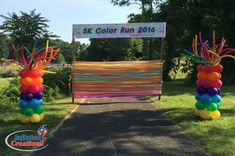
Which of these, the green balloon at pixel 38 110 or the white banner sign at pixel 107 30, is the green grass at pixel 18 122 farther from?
the white banner sign at pixel 107 30

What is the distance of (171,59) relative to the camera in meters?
31.0

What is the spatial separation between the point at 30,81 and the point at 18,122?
1.17 m

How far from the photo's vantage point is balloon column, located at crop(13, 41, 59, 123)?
925 centimetres

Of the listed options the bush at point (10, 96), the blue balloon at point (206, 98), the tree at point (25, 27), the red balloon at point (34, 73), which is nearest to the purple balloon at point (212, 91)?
the blue balloon at point (206, 98)

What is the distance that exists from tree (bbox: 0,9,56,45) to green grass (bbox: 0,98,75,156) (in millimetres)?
39302

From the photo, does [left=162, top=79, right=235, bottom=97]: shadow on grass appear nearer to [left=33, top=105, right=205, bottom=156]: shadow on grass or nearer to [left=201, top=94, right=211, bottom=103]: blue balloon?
[left=201, top=94, right=211, bottom=103]: blue balloon

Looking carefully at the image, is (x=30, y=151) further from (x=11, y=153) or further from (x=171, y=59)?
(x=171, y=59)

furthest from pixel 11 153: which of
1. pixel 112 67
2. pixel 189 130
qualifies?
pixel 112 67

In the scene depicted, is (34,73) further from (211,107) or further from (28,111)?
(211,107)

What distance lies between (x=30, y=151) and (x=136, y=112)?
5243 millimetres

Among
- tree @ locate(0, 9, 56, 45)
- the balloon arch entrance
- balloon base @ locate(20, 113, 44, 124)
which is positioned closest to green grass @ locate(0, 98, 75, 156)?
balloon base @ locate(20, 113, 44, 124)

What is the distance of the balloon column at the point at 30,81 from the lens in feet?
30.3

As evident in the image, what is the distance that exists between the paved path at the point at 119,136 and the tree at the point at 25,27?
41.1 m

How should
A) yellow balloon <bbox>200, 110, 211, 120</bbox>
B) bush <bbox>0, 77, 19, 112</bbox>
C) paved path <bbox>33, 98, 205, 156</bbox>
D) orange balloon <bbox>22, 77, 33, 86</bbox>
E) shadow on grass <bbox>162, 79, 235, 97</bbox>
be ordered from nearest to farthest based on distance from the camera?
paved path <bbox>33, 98, 205, 156</bbox>
orange balloon <bbox>22, 77, 33, 86</bbox>
yellow balloon <bbox>200, 110, 211, 120</bbox>
bush <bbox>0, 77, 19, 112</bbox>
shadow on grass <bbox>162, 79, 235, 97</bbox>
